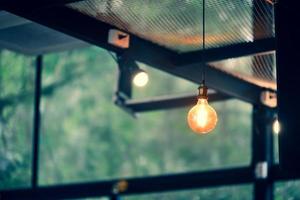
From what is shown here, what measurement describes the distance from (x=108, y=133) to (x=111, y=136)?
0.31 feet

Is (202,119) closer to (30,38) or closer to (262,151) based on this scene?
(30,38)

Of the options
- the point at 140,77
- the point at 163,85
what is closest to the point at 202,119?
the point at 140,77

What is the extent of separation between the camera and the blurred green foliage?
14.5 metres

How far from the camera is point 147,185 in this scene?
8.16 m

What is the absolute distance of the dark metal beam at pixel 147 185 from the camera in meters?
7.87

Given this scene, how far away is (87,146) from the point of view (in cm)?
1617

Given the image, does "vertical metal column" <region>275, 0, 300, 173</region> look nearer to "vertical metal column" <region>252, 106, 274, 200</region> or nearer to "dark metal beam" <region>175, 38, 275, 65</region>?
"dark metal beam" <region>175, 38, 275, 65</region>

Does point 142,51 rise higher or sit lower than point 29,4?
lower

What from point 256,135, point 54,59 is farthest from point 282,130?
point 54,59

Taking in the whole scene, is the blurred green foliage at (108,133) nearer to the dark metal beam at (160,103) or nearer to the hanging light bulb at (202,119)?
the dark metal beam at (160,103)

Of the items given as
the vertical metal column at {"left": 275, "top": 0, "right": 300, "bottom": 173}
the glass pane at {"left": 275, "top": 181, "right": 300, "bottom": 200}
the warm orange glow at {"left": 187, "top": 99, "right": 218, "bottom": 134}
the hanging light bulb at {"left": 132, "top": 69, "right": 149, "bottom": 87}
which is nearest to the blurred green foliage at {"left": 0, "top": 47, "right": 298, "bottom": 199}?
the glass pane at {"left": 275, "top": 181, "right": 300, "bottom": 200}

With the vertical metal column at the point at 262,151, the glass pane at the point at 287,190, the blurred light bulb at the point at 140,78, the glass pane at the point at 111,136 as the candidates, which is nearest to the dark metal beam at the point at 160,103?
the vertical metal column at the point at 262,151

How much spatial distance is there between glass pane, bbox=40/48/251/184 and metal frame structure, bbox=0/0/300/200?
5.65 m

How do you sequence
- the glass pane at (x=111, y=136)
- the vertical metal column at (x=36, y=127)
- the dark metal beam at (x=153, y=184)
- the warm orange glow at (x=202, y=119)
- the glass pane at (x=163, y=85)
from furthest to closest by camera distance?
the glass pane at (x=163, y=85) < the glass pane at (x=111, y=136) < the vertical metal column at (x=36, y=127) < the dark metal beam at (x=153, y=184) < the warm orange glow at (x=202, y=119)
